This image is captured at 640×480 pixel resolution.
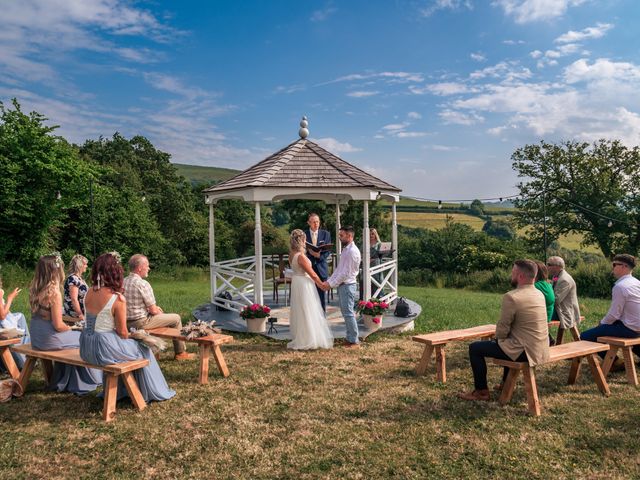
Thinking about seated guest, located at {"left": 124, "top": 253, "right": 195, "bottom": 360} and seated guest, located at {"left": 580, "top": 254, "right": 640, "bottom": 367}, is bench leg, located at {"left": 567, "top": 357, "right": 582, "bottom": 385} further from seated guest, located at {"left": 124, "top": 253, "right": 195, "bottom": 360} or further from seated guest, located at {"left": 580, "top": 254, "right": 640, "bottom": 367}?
seated guest, located at {"left": 124, "top": 253, "right": 195, "bottom": 360}

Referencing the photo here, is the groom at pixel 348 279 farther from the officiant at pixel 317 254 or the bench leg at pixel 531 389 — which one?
the bench leg at pixel 531 389

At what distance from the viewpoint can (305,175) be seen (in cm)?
967

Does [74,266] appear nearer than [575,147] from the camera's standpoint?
Yes

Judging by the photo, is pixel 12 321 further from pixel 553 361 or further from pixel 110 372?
pixel 553 361

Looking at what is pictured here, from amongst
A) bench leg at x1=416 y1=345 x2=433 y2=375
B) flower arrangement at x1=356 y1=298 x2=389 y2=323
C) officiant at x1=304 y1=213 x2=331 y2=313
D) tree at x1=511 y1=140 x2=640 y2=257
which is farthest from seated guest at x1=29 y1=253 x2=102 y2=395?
tree at x1=511 y1=140 x2=640 y2=257

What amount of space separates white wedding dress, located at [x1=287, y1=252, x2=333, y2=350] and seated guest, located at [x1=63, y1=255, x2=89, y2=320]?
3.15 m

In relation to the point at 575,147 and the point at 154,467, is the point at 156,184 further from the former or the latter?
the point at 154,467

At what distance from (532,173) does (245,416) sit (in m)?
29.2

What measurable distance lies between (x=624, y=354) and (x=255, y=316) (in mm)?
5706

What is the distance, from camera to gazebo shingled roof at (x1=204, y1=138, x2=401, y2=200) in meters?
9.32

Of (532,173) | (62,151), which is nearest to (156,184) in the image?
(62,151)

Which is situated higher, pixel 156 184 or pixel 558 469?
pixel 156 184

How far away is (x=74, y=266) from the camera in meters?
6.69

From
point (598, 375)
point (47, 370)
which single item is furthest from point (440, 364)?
point (47, 370)
